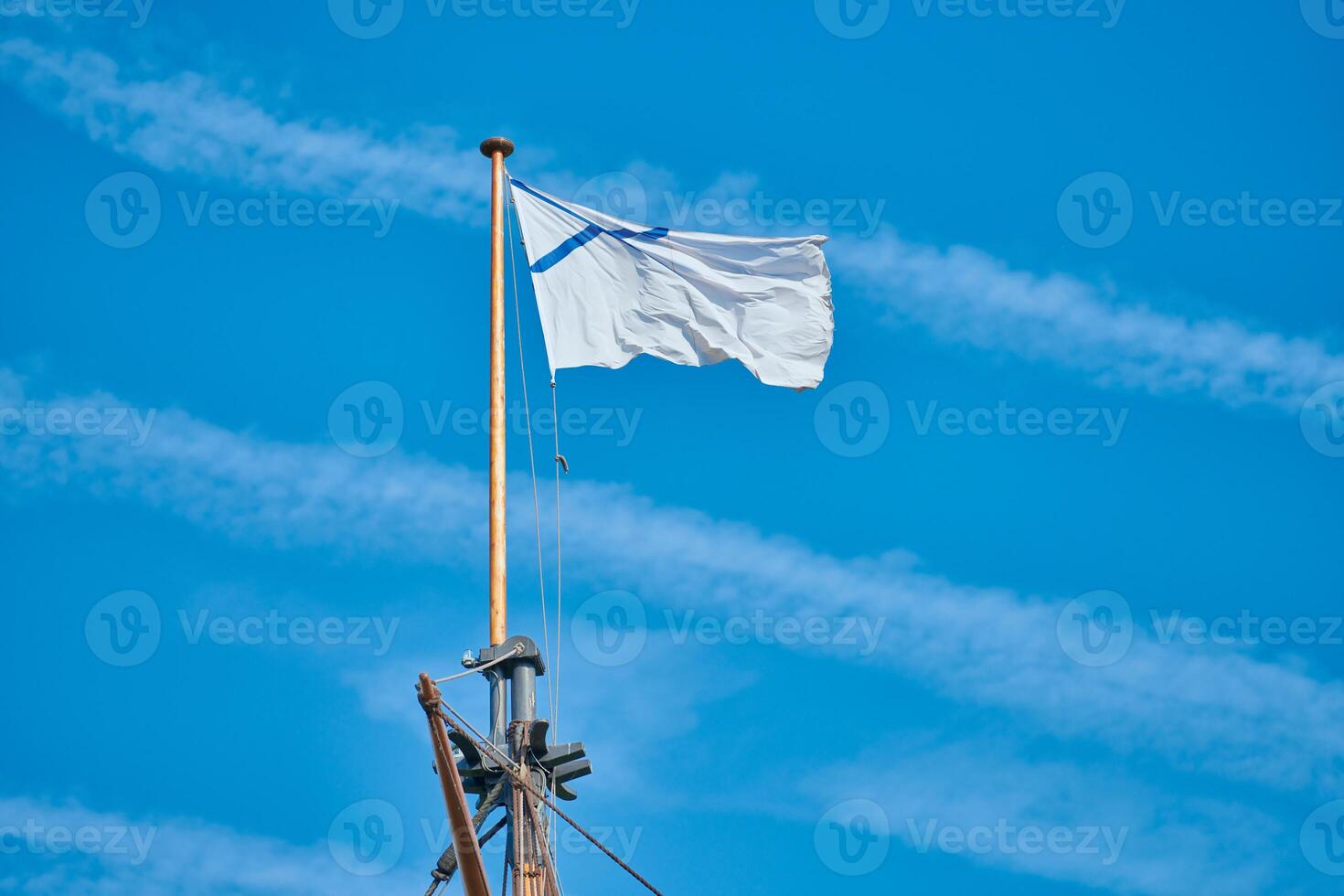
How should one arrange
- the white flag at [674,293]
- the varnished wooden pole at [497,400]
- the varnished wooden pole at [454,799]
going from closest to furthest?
the varnished wooden pole at [454,799]
the varnished wooden pole at [497,400]
the white flag at [674,293]

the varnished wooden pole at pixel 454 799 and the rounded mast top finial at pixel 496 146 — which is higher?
the rounded mast top finial at pixel 496 146

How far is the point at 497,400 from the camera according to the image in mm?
32406

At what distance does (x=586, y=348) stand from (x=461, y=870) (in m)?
10.9

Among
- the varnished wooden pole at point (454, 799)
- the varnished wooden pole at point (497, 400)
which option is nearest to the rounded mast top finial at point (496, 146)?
the varnished wooden pole at point (497, 400)

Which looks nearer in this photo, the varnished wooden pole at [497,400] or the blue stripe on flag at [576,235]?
the varnished wooden pole at [497,400]

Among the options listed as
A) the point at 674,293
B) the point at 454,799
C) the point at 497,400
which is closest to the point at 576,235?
the point at 674,293

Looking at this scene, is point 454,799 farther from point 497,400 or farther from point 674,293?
point 674,293

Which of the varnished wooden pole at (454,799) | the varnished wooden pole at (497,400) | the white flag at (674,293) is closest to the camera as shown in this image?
the varnished wooden pole at (454,799)

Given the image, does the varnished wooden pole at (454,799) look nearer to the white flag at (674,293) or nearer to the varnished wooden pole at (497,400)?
the varnished wooden pole at (497,400)

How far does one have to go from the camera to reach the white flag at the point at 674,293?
116 feet

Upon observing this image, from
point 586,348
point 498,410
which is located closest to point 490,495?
point 498,410

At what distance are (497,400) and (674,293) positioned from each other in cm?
520

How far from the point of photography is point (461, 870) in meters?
26.8

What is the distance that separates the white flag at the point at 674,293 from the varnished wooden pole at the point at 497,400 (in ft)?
4.25
